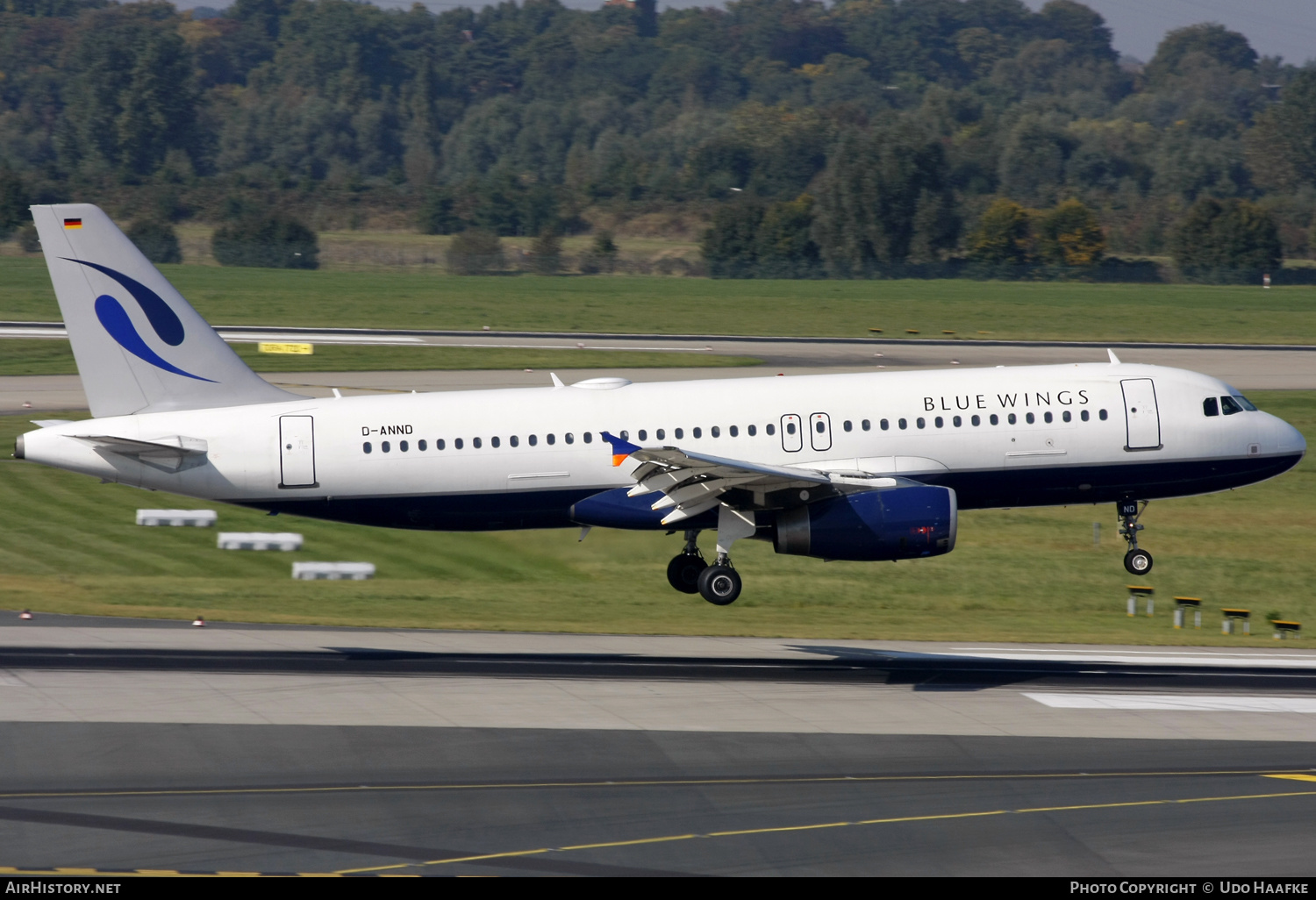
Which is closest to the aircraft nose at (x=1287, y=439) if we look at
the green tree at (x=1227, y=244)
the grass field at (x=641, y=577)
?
the grass field at (x=641, y=577)

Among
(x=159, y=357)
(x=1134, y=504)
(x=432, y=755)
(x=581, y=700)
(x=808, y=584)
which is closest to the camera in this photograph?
(x=432, y=755)

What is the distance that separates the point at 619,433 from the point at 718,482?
3.11m

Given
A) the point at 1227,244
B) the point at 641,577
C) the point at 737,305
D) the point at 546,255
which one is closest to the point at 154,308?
Answer: the point at 641,577

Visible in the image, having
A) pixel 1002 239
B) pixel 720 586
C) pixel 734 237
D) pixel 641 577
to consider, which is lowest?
pixel 641 577

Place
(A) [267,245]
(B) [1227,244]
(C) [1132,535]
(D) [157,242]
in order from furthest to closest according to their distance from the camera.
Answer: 1. (A) [267,245]
2. (D) [157,242]
3. (B) [1227,244]
4. (C) [1132,535]

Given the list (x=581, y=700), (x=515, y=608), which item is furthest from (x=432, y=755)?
(x=515, y=608)

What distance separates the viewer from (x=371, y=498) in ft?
127

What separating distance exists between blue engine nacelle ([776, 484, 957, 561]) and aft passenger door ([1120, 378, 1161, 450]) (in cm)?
567

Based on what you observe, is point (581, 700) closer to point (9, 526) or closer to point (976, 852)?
point (976, 852)

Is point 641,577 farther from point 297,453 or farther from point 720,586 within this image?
point 297,453

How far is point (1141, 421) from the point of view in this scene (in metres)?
39.8

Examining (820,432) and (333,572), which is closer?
(820,432)

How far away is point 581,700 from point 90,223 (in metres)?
17.1
